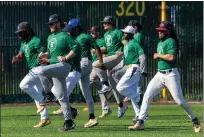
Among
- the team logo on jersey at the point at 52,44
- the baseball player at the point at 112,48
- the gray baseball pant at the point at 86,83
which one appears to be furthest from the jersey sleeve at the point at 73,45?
the baseball player at the point at 112,48

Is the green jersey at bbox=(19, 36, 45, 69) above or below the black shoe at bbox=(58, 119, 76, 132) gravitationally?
above

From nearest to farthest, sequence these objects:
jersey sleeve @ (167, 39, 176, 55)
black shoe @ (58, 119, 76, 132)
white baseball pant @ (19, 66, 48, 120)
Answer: jersey sleeve @ (167, 39, 176, 55)
black shoe @ (58, 119, 76, 132)
white baseball pant @ (19, 66, 48, 120)

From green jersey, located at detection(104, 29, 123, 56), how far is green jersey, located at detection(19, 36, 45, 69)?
9.85 ft

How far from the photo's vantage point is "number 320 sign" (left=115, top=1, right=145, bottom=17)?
28.0 meters

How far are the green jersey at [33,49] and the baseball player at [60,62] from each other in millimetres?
1368

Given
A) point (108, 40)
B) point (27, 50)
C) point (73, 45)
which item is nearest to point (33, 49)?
point (27, 50)

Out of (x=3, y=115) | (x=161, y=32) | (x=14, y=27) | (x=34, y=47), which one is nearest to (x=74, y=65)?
(x=34, y=47)

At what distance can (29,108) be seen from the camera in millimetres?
25422

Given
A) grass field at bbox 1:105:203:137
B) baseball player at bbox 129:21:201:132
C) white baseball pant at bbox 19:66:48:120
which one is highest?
baseball player at bbox 129:21:201:132

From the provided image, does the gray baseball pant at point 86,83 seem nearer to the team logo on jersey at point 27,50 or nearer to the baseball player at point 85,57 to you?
the baseball player at point 85,57

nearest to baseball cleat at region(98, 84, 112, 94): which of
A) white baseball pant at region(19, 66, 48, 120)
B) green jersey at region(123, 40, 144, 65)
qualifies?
white baseball pant at region(19, 66, 48, 120)

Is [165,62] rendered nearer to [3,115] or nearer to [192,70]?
[3,115]

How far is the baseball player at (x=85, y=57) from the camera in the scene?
1769 cm

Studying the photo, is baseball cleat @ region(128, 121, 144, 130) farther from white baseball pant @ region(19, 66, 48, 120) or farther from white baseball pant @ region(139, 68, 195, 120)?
white baseball pant @ region(19, 66, 48, 120)
